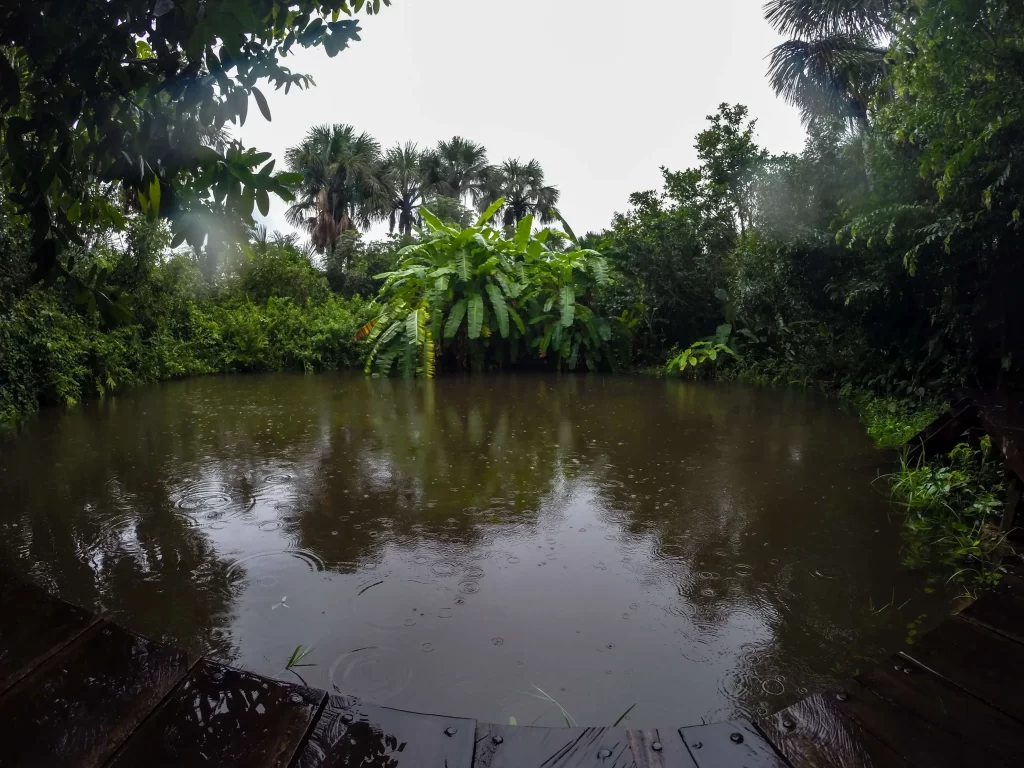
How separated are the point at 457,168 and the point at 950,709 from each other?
35.4 metres

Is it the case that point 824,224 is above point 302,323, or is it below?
above

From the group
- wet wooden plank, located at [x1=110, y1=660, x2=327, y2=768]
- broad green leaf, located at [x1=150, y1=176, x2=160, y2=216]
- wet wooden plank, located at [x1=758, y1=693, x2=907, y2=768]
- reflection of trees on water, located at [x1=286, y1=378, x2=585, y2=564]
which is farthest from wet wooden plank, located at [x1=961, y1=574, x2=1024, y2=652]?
broad green leaf, located at [x1=150, y1=176, x2=160, y2=216]

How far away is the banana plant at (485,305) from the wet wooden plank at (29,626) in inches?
479

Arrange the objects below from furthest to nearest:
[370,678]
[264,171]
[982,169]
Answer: [982,169], [370,678], [264,171]

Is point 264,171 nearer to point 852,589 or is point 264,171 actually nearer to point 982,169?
point 852,589

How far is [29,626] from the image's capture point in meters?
1.71

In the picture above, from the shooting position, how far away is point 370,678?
7.62 ft

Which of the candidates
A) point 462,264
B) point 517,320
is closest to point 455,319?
point 462,264

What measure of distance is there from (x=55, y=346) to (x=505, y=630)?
30.5ft

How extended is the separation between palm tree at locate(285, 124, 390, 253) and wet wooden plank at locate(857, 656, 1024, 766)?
31.1m

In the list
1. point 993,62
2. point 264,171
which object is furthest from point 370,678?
point 993,62

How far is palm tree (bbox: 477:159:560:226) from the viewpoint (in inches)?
1415

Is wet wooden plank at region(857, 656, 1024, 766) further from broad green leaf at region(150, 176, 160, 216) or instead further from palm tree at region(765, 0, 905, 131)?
palm tree at region(765, 0, 905, 131)

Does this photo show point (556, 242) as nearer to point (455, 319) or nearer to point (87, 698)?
point (455, 319)
